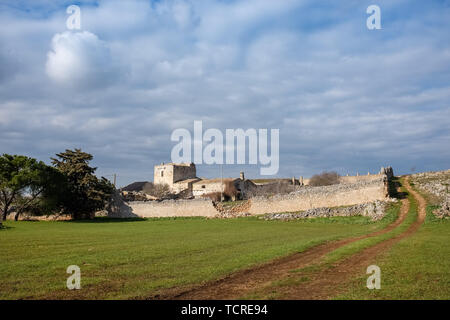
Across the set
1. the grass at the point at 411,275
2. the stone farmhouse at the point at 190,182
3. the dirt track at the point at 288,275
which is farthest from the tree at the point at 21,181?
the grass at the point at 411,275

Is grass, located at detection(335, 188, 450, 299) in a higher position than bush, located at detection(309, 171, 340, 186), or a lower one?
lower

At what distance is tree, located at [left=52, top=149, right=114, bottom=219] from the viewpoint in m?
50.2

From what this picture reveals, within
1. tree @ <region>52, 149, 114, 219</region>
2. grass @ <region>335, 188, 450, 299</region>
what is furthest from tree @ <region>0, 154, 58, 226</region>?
grass @ <region>335, 188, 450, 299</region>

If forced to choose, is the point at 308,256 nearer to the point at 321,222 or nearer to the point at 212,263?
the point at 212,263

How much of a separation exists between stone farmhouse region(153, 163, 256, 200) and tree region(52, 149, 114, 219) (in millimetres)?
29452

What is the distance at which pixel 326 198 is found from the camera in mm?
41031

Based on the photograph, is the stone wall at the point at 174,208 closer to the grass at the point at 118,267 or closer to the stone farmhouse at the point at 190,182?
the stone farmhouse at the point at 190,182

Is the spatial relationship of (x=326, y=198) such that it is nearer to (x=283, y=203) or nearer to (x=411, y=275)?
(x=283, y=203)

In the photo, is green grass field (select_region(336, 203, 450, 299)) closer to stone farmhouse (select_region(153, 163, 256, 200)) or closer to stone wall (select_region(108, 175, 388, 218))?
stone wall (select_region(108, 175, 388, 218))

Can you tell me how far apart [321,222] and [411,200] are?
10.6 metres

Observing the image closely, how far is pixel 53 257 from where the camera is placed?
41.2 feet

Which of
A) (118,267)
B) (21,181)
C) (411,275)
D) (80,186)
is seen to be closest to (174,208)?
(80,186)
